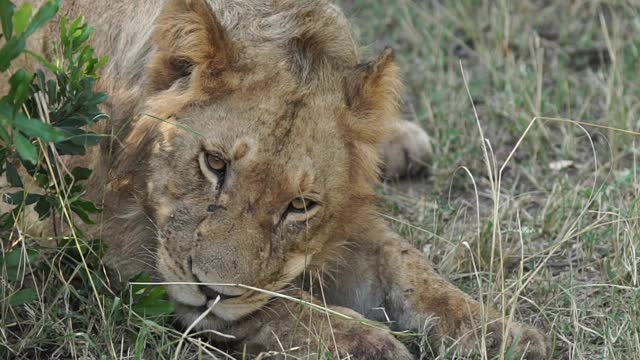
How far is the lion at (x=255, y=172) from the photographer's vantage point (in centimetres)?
368

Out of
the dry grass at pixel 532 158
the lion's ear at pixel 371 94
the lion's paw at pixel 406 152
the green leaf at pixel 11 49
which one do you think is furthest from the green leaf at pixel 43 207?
the lion's paw at pixel 406 152

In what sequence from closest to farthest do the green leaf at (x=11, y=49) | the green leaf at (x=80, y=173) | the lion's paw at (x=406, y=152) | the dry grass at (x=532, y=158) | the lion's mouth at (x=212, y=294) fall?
the green leaf at (x=11, y=49) → the lion's mouth at (x=212, y=294) → the green leaf at (x=80, y=173) → the dry grass at (x=532, y=158) → the lion's paw at (x=406, y=152)

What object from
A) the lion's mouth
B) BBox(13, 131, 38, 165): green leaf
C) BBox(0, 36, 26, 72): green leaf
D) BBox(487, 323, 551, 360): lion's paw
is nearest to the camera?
BBox(13, 131, 38, 165): green leaf

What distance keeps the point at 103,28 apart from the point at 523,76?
2901mm

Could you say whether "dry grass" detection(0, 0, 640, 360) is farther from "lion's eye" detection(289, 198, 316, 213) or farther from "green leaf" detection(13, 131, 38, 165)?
"green leaf" detection(13, 131, 38, 165)

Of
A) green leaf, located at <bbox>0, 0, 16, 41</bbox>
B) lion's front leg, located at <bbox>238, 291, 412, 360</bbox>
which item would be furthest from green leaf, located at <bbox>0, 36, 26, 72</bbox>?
lion's front leg, located at <bbox>238, 291, 412, 360</bbox>

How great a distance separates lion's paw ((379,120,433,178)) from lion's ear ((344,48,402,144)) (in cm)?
163

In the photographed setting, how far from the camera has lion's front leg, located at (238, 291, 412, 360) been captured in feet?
12.5

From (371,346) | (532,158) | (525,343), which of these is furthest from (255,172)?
(532,158)

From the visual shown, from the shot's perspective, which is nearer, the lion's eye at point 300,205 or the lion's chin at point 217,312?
the lion's chin at point 217,312

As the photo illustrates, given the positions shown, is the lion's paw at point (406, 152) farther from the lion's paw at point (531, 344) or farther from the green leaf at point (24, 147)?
the green leaf at point (24, 147)

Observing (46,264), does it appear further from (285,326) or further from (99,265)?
(285,326)

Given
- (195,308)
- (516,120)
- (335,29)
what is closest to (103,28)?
(335,29)

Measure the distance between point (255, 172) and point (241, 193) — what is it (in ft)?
0.25
